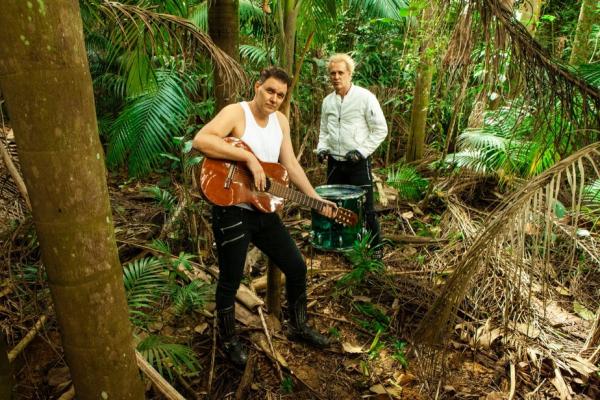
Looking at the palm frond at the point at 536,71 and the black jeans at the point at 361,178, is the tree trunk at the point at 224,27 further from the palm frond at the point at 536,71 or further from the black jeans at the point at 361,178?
the black jeans at the point at 361,178

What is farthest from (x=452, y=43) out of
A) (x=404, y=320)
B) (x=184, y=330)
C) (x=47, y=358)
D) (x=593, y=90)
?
(x=47, y=358)

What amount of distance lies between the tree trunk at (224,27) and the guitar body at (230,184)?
0.47 meters

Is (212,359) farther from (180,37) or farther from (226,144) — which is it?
(180,37)

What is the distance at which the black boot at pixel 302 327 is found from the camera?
3.20m

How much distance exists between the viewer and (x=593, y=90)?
2322 mm

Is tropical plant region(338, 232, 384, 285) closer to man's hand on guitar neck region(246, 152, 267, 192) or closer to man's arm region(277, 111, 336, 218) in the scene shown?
man's arm region(277, 111, 336, 218)

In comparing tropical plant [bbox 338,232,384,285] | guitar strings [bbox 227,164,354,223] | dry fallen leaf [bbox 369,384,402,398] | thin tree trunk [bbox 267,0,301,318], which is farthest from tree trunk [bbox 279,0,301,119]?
dry fallen leaf [bbox 369,384,402,398]

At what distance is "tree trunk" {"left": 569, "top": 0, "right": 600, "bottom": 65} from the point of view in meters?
5.47

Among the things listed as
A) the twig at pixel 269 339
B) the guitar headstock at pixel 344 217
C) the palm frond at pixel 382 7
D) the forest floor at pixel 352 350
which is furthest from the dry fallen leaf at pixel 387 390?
the palm frond at pixel 382 7

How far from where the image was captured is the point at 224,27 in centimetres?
287

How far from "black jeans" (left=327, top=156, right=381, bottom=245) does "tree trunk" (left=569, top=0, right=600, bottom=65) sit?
3213mm

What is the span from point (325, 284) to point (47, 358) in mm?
2235

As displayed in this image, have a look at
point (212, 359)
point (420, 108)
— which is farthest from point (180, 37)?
point (420, 108)

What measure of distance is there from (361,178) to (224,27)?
214 centimetres
